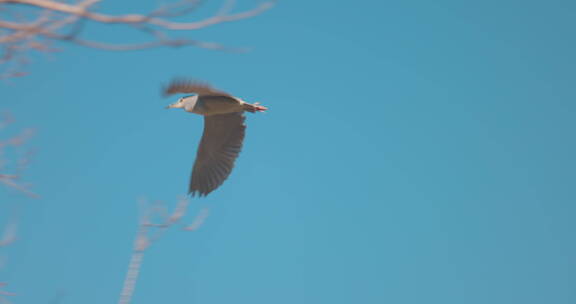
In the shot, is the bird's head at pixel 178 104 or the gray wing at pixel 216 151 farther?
the gray wing at pixel 216 151

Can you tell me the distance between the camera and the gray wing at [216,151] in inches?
416

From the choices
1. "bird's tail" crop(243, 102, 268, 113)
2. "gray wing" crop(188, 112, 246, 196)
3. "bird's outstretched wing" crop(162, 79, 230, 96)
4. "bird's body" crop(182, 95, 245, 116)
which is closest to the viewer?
"bird's outstretched wing" crop(162, 79, 230, 96)

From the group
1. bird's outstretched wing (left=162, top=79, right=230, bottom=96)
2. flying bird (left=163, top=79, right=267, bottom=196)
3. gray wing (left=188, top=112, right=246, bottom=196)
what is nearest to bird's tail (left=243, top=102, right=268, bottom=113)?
flying bird (left=163, top=79, right=267, bottom=196)

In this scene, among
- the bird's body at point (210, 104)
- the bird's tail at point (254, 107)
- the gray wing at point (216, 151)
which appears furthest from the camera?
the gray wing at point (216, 151)

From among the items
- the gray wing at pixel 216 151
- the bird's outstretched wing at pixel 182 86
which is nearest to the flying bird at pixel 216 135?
the gray wing at pixel 216 151

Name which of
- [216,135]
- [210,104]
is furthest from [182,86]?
[216,135]

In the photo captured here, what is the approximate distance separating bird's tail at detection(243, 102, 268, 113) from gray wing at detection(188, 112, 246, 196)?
26 centimetres

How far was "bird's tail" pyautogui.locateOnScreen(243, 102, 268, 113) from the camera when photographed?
999 cm

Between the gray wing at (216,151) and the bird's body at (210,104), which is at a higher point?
the bird's body at (210,104)

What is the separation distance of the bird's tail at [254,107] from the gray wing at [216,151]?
259 mm

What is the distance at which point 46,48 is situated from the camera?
3799mm

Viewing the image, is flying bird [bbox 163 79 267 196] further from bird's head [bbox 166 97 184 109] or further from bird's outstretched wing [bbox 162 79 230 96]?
bird's outstretched wing [bbox 162 79 230 96]

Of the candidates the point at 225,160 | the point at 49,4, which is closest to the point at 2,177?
the point at 49,4

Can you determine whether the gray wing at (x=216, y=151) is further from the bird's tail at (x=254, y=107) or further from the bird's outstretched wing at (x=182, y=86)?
the bird's outstretched wing at (x=182, y=86)
